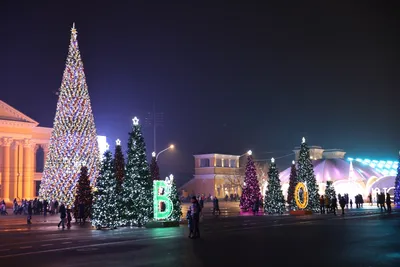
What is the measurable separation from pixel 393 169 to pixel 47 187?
2198 inches

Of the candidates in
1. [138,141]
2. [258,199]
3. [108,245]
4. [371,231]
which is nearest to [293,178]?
[258,199]

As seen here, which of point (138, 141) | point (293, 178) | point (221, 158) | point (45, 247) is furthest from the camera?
point (221, 158)

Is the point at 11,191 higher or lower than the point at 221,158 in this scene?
lower

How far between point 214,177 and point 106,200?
259ft

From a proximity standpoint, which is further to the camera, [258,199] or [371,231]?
[258,199]

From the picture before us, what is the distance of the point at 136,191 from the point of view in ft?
105

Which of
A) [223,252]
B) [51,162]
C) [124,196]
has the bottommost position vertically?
[223,252]

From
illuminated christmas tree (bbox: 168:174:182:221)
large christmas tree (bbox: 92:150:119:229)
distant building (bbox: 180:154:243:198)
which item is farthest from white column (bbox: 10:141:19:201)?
large christmas tree (bbox: 92:150:119:229)

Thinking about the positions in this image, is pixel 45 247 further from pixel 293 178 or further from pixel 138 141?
pixel 293 178

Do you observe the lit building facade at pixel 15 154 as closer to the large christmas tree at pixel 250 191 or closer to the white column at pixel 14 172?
the white column at pixel 14 172

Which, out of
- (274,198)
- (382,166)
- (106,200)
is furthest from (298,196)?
(382,166)

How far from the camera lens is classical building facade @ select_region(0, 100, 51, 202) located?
2862 inches

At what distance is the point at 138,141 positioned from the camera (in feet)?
109

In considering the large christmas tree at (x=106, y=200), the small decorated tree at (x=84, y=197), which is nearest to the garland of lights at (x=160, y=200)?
the large christmas tree at (x=106, y=200)
